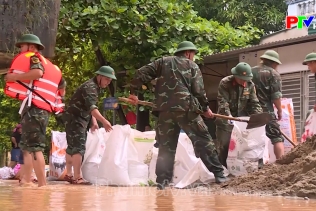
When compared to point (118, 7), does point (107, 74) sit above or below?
Result: below

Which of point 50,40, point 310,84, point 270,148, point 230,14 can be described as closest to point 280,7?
point 230,14

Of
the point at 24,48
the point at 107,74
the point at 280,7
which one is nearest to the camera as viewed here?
the point at 24,48

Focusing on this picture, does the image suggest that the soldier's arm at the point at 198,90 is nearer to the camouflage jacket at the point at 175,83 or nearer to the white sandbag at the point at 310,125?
the camouflage jacket at the point at 175,83

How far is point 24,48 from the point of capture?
7145mm

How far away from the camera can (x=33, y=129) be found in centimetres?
720

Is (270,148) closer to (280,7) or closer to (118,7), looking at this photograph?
(118,7)

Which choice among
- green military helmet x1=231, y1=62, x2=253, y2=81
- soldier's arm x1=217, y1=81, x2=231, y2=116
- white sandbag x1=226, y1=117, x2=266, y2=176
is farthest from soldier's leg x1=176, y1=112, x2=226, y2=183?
green military helmet x1=231, y1=62, x2=253, y2=81

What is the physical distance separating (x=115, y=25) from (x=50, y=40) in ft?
18.2

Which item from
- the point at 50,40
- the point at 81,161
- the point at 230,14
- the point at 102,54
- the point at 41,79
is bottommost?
the point at 81,161

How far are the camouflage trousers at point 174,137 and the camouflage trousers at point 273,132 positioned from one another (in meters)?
1.63

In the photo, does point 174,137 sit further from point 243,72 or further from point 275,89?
point 275,89

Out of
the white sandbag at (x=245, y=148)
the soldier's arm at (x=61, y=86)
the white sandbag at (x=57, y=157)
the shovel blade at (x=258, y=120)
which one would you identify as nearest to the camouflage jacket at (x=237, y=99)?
the white sandbag at (x=245, y=148)

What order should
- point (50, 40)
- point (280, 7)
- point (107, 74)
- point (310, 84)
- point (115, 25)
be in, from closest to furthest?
1. point (50, 40)
2. point (107, 74)
3. point (310, 84)
4. point (115, 25)
5. point (280, 7)

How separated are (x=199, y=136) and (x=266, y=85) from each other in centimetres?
191
